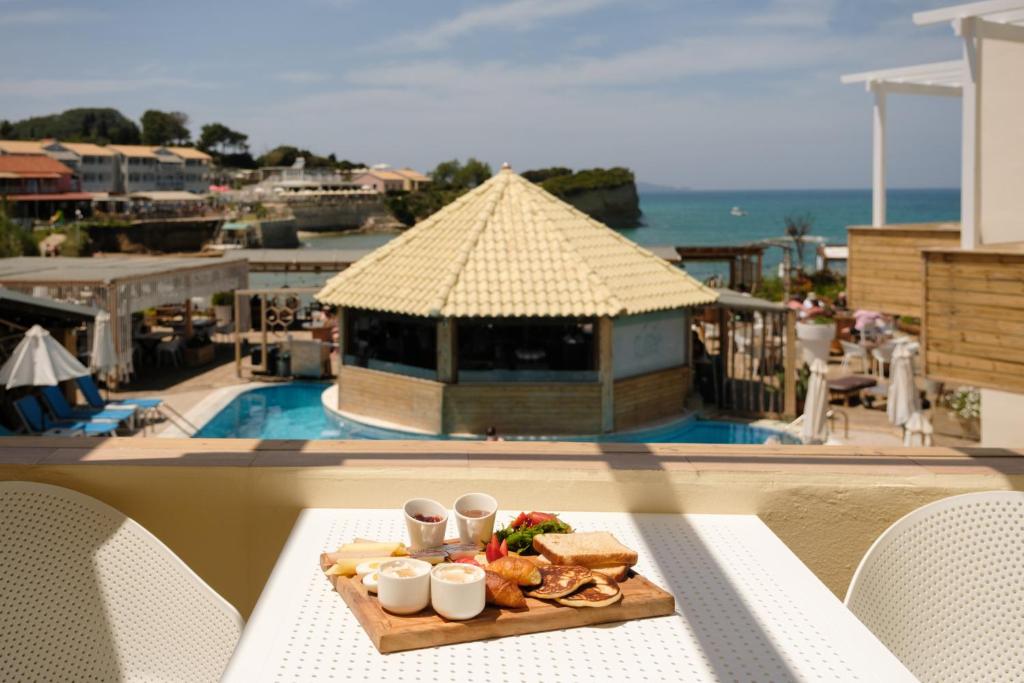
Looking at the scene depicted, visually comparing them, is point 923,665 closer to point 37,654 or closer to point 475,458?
point 475,458

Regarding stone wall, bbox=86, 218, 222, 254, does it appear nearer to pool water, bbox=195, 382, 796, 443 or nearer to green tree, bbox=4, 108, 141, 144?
pool water, bbox=195, 382, 796, 443

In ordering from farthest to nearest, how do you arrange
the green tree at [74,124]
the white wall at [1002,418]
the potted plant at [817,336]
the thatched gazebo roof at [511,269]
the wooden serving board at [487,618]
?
the green tree at [74,124]
the potted plant at [817,336]
the thatched gazebo roof at [511,269]
the white wall at [1002,418]
the wooden serving board at [487,618]

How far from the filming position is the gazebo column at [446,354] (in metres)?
16.6

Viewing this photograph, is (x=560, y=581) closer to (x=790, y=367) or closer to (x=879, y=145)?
(x=790, y=367)

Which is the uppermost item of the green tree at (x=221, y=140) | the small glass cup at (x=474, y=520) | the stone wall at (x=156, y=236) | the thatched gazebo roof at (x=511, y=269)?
the green tree at (x=221, y=140)

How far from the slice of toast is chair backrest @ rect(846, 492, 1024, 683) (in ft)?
2.38

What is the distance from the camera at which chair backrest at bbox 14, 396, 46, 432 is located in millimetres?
14312

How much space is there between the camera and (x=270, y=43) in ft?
544

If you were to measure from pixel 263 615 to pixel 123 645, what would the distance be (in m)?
0.79

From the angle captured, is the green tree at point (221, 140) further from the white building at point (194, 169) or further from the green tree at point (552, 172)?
the green tree at point (552, 172)

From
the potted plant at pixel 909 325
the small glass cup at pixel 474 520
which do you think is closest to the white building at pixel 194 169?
the potted plant at pixel 909 325

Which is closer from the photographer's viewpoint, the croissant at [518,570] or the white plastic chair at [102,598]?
the croissant at [518,570]

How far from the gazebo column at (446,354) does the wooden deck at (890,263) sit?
635 cm

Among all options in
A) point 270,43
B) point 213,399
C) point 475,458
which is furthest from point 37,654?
point 270,43
